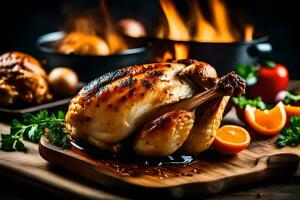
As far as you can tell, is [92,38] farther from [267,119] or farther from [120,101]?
[120,101]

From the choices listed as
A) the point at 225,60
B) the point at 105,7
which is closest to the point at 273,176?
the point at 225,60

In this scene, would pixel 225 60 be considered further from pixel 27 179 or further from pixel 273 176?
pixel 27 179

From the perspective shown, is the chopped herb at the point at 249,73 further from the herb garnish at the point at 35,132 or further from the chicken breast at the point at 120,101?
the herb garnish at the point at 35,132

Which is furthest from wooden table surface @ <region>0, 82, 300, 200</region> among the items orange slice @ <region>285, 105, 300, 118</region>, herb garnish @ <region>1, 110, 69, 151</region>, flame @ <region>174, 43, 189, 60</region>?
flame @ <region>174, 43, 189, 60</region>

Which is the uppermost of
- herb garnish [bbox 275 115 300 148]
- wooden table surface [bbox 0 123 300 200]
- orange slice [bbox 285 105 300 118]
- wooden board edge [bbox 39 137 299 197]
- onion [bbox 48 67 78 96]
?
onion [bbox 48 67 78 96]

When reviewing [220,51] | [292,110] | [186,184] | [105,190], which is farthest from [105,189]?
[220,51]

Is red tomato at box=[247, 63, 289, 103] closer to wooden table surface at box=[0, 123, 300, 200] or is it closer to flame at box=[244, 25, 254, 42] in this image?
flame at box=[244, 25, 254, 42]
